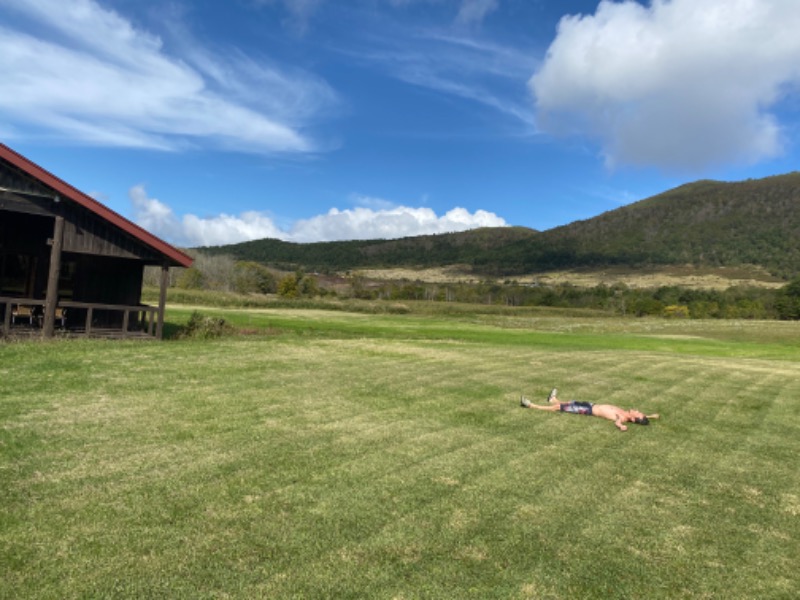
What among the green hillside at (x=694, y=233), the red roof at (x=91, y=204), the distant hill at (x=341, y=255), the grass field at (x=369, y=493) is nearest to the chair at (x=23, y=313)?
the red roof at (x=91, y=204)

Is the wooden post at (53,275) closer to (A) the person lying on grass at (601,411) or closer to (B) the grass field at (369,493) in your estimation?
(B) the grass field at (369,493)

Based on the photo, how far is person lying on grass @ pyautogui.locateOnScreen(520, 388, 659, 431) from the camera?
32.8 feet

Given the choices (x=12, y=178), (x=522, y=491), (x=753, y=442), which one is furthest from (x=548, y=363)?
(x=12, y=178)

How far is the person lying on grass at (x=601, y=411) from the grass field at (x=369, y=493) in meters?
0.28

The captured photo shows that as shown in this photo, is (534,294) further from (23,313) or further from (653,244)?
(23,313)

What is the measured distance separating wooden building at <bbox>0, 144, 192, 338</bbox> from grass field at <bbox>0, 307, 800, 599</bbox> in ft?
21.1

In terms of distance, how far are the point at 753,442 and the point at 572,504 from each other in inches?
207

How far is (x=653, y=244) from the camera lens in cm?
16212

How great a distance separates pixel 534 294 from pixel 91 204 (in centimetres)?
10199

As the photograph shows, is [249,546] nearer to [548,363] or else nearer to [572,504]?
[572,504]

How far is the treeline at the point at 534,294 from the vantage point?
275 ft

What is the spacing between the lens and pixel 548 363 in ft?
59.9

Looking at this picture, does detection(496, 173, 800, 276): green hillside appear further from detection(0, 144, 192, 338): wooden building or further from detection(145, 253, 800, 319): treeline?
detection(0, 144, 192, 338): wooden building

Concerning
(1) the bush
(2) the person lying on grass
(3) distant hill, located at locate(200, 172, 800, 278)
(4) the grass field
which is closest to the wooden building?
(1) the bush
